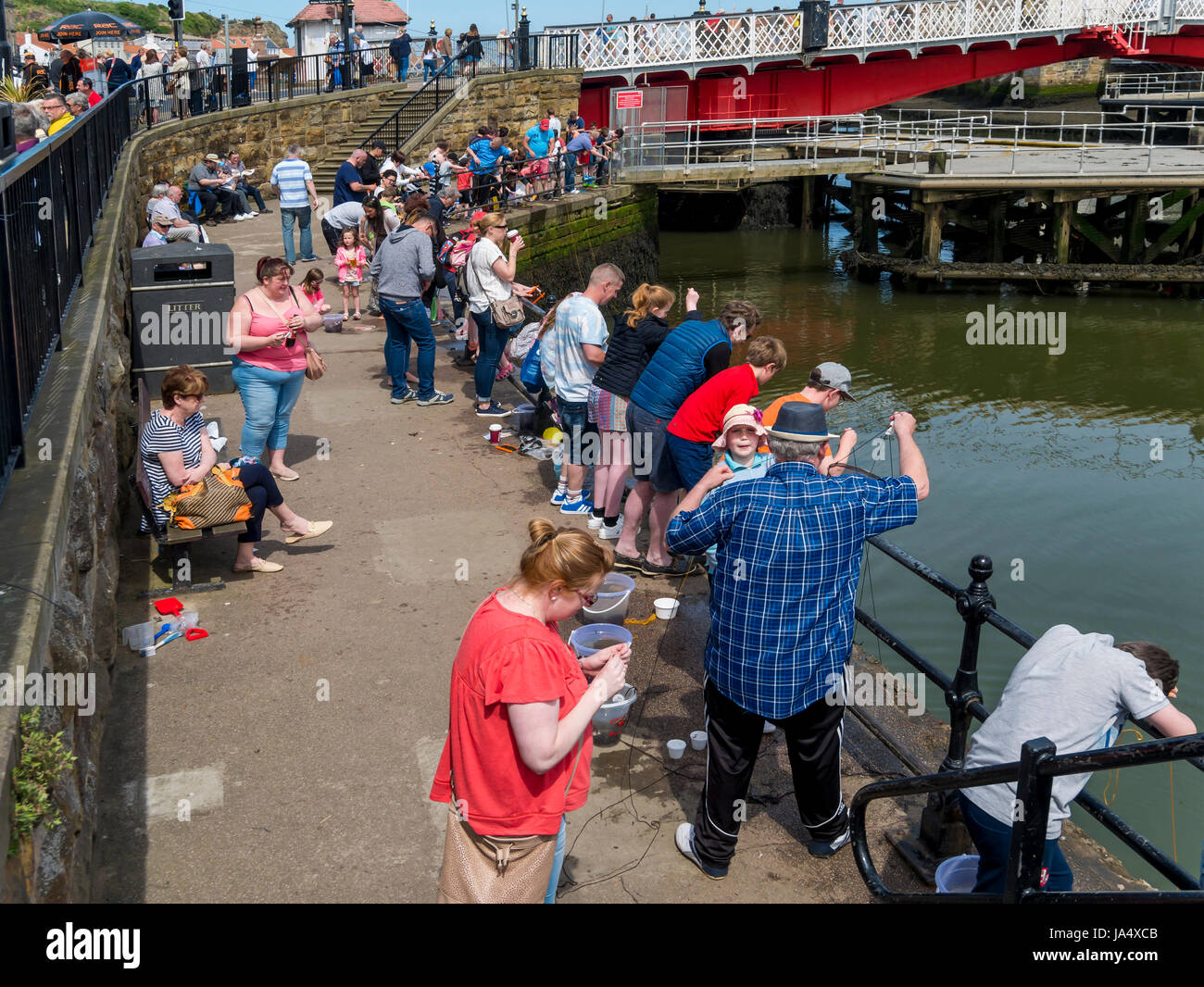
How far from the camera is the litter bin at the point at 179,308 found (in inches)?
389

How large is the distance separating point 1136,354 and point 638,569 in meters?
16.7

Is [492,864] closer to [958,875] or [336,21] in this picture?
[958,875]

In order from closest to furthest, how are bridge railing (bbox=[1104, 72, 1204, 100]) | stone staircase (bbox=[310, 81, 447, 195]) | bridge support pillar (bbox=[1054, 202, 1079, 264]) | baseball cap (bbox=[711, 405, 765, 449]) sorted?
1. baseball cap (bbox=[711, 405, 765, 449])
2. stone staircase (bbox=[310, 81, 447, 195])
3. bridge support pillar (bbox=[1054, 202, 1079, 264])
4. bridge railing (bbox=[1104, 72, 1204, 100])

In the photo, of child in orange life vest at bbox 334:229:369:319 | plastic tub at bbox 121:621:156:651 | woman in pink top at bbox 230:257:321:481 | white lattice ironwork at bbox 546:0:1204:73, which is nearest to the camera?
plastic tub at bbox 121:621:156:651

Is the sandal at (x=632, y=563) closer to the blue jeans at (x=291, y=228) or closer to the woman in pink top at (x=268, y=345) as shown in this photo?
the woman in pink top at (x=268, y=345)

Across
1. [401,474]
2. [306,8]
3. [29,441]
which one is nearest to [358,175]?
[401,474]

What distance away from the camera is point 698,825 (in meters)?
4.59

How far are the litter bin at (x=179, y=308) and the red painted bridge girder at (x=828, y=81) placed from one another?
975 inches

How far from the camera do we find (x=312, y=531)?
757cm

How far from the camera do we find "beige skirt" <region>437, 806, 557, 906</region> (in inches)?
136

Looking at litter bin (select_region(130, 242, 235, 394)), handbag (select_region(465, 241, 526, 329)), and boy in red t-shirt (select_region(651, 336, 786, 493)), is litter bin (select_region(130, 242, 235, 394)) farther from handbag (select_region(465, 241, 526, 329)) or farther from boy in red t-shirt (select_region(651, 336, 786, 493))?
boy in red t-shirt (select_region(651, 336, 786, 493))

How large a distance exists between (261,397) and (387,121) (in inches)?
719

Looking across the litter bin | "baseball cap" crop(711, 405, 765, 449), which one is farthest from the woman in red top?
the litter bin

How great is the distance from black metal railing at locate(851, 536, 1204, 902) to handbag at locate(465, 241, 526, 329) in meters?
5.38
